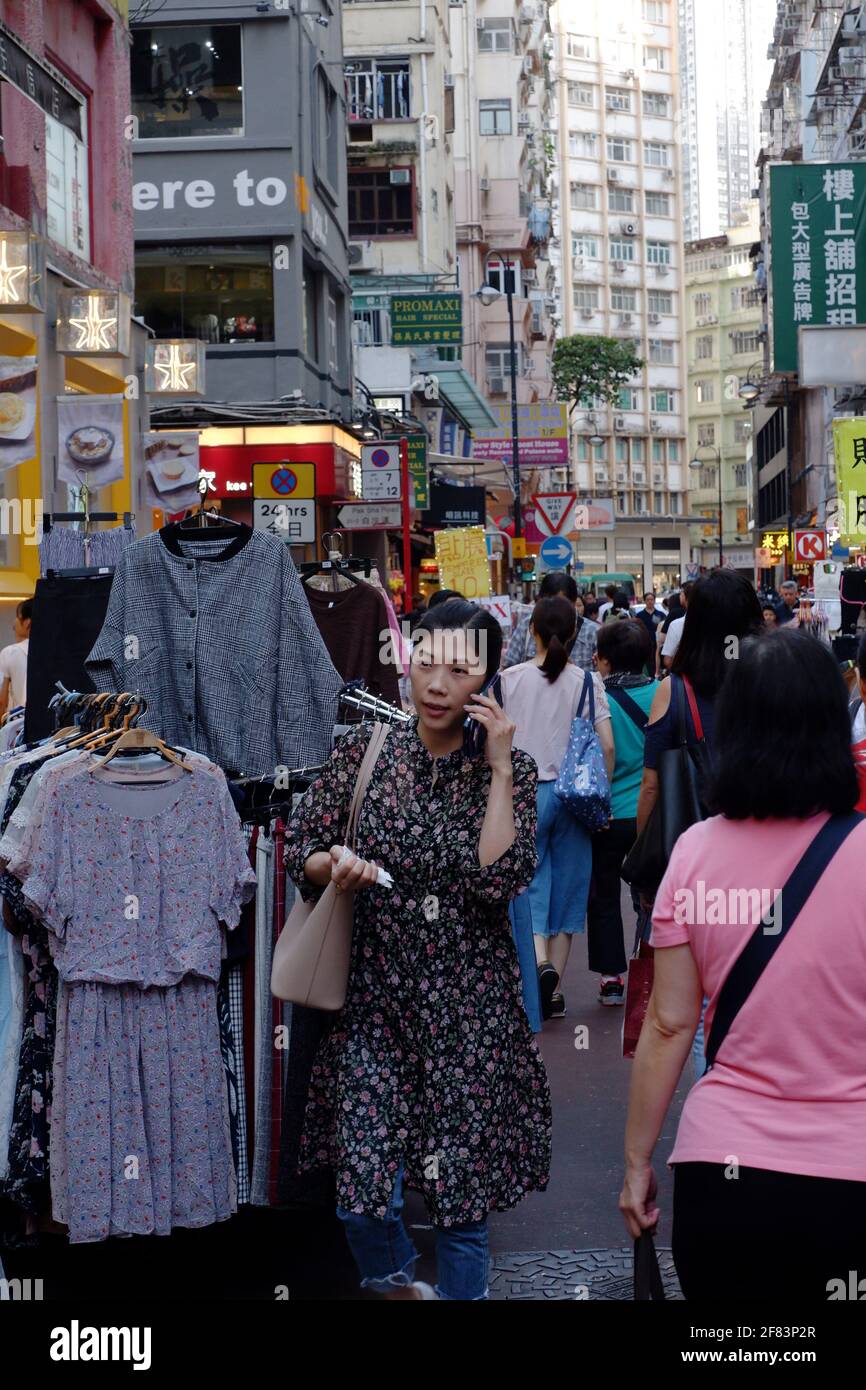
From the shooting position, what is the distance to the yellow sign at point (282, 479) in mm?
16203

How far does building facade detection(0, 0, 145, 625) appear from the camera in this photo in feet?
41.0

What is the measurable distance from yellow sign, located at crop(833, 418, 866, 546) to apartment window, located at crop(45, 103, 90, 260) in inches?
363

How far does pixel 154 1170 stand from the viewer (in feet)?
15.4

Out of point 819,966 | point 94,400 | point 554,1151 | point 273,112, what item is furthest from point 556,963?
point 273,112

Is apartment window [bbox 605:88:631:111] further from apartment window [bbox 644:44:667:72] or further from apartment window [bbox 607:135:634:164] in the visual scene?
apartment window [bbox 644:44:667:72]

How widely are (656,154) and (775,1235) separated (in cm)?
11556

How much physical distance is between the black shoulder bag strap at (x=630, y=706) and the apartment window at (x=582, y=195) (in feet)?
344

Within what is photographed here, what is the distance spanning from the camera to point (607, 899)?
28.0ft

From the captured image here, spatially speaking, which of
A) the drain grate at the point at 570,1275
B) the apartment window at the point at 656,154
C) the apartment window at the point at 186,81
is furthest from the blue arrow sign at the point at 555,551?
the apartment window at the point at 656,154

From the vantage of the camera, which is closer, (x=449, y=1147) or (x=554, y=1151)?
(x=449, y=1147)

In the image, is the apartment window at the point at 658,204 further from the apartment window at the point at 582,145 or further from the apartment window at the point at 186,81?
the apartment window at the point at 186,81

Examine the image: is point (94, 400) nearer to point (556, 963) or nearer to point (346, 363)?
point (556, 963)

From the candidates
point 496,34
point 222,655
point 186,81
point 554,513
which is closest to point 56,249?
point 222,655
